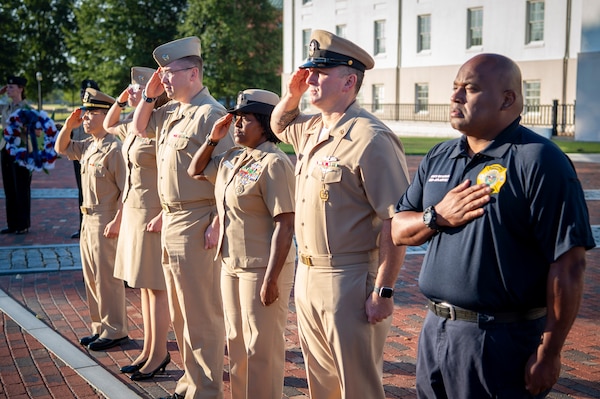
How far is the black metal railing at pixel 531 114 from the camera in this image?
1358 inches

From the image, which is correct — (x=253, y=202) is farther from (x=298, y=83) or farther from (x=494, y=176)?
(x=494, y=176)

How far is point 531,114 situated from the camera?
3619 centimetres

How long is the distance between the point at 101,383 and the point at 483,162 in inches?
144

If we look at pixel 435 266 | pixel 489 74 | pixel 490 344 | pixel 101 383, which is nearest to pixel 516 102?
pixel 489 74

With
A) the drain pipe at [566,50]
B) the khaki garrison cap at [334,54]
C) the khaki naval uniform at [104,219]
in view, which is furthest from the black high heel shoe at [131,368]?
the drain pipe at [566,50]

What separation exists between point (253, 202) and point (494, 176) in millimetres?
1899

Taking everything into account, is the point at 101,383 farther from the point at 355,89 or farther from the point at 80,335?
the point at 355,89

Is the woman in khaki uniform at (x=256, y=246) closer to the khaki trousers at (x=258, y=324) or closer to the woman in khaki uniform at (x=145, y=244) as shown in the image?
the khaki trousers at (x=258, y=324)

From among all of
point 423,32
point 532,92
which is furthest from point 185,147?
point 423,32

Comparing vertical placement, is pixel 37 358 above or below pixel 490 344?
below

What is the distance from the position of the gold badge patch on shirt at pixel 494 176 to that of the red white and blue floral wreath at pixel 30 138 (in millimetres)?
10620

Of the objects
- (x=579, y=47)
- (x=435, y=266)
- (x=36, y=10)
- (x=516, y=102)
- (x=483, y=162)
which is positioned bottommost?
(x=435, y=266)

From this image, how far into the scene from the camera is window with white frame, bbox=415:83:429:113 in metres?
42.5

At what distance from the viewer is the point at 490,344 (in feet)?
10.1
